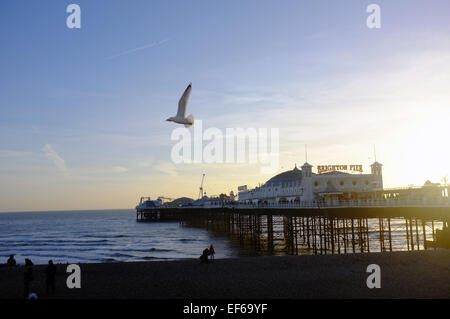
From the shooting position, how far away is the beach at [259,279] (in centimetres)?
1605

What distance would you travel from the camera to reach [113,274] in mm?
21500

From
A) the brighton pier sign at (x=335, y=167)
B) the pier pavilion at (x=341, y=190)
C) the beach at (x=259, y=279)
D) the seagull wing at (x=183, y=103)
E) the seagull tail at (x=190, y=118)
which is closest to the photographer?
the beach at (x=259, y=279)

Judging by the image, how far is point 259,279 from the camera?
62.7 ft

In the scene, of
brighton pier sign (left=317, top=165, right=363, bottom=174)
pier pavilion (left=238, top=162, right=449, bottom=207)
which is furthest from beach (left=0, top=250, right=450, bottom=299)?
brighton pier sign (left=317, top=165, right=363, bottom=174)

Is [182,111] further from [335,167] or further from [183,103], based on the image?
[335,167]

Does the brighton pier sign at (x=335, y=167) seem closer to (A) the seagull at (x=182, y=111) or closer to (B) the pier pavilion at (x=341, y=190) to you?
(B) the pier pavilion at (x=341, y=190)

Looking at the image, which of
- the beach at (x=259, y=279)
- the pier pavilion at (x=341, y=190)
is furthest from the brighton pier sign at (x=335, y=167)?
the beach at (x=259, y=279)

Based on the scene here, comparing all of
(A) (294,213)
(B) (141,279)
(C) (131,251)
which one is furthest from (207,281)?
(C) (131,251)

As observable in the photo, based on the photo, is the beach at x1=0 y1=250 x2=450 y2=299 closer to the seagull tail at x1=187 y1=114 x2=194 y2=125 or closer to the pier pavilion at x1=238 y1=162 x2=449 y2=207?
the seagull tail at x1=187 y1=114 x2=194 y2=125

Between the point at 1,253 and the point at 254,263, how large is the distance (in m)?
39.1

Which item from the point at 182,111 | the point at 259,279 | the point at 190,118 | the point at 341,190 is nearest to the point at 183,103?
the point at 182,111

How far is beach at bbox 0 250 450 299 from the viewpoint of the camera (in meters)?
16.0
